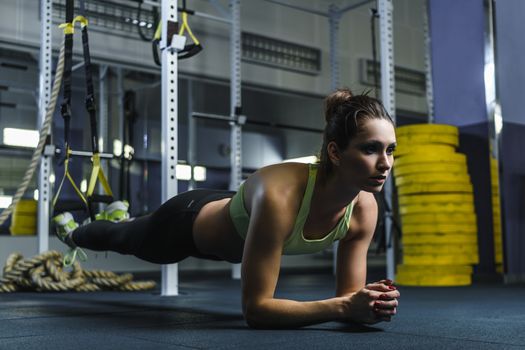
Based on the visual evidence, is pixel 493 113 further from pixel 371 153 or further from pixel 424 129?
pixel 371 153

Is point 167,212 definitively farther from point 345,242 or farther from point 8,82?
point 8,82

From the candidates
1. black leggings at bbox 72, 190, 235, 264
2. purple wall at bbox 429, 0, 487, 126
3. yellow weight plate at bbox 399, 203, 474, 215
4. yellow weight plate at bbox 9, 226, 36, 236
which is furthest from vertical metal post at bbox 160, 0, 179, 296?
Result: yellow weight plate at bbox 9, 226, 36, 236

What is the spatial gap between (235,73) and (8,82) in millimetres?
2131

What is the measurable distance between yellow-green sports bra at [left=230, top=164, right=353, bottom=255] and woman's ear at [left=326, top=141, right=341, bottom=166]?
0.09 m

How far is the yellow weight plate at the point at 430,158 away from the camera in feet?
13.6

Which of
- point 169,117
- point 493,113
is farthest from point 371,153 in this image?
point 493,113

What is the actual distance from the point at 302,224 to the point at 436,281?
257 centimetres

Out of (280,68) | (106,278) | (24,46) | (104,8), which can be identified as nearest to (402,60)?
(280,68)

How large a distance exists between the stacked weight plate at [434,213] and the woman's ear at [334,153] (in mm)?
2527

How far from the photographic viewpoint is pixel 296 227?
1.82 metres

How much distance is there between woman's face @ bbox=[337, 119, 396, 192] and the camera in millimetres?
1685

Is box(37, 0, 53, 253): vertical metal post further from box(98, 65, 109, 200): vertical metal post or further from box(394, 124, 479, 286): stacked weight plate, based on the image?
box(394, 124, 479, 286): stacked weight plate

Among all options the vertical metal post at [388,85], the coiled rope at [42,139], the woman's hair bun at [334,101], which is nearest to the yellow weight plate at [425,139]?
the vertical metal post at [388,85]

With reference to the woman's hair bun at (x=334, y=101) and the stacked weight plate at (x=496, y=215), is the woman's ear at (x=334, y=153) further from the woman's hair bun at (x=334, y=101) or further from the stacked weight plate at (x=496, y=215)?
the stacked weight plate at (x=496, y=215)
